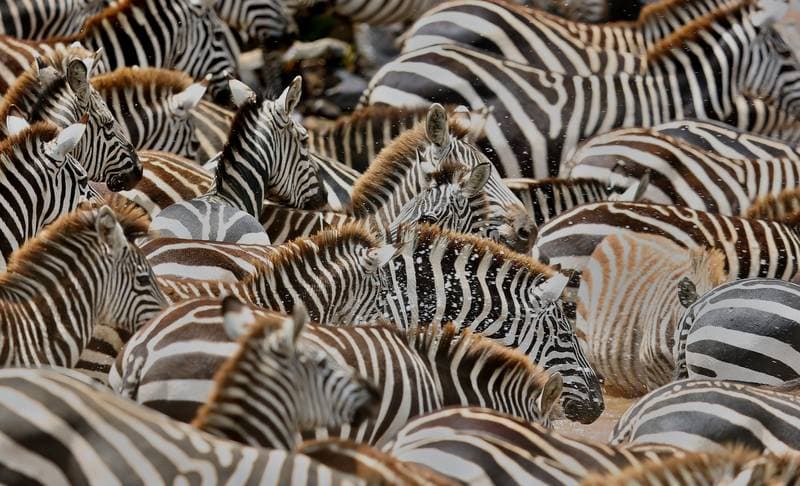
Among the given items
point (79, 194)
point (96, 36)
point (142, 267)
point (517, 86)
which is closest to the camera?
point (142, 267)

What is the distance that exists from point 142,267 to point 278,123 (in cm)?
298

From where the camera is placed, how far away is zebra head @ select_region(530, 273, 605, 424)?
25.4ft

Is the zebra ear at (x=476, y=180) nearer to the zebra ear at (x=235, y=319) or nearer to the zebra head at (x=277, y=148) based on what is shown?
the zebra head at (x=277, y=148)

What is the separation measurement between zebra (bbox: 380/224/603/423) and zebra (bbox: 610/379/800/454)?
3.75 ft

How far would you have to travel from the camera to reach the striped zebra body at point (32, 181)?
8375 mm

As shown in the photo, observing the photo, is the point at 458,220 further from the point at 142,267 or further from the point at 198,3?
the point at 198,3

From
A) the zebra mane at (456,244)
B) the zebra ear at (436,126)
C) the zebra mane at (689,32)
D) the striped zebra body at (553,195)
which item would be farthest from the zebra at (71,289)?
the zebra mane at (689,32)

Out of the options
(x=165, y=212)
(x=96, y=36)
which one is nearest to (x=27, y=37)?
(x=96, y=36)

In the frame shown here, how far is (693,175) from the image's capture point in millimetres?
11250

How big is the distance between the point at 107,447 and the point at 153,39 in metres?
8.38

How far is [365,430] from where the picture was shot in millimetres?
6199

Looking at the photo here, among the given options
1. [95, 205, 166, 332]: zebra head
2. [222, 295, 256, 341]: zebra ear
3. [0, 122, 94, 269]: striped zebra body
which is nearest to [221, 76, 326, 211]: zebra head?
[0, 122, 94, 269]: striped zebra body

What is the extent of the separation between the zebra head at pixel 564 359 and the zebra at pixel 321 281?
29.8 inches

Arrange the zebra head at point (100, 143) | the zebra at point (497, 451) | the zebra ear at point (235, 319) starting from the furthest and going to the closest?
1. the zebra head at point (100, 143)
2. the zebra ear at point (235, 319)
3. the zebra at point (497, 451)
